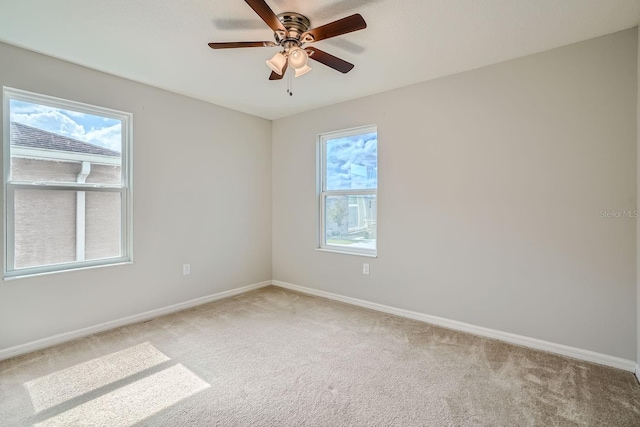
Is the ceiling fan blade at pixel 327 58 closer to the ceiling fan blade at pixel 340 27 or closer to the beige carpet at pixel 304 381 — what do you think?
the ceiling fan blade at pixel 340 27

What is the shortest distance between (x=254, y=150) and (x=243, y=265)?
1583 mm

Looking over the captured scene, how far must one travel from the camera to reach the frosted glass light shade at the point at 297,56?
6.41 feet

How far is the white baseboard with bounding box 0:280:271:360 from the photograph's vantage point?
2.42m

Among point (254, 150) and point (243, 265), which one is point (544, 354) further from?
point (254, 150)

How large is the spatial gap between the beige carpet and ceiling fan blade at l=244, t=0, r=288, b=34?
220cm

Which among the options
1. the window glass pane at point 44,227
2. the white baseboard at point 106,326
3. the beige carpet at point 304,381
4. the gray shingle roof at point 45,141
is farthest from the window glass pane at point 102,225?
the beige carpet at point 304,381

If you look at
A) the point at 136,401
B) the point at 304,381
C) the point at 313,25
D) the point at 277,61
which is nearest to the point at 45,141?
the point at 277,61

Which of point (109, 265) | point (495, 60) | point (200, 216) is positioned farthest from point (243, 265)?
point (495, 60)

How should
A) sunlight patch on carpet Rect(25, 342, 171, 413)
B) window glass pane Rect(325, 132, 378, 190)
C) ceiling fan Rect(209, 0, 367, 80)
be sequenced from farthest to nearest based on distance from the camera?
window glass pane Rect(325, 132, 378, 190), sunlight patch on carpet Rect(25, 342, 171, 413), ceiling fan Rect(209, 0, 367, 80)

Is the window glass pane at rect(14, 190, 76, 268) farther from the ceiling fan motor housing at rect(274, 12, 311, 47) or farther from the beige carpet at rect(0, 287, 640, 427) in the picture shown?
the ceiling fan motor housing at rect(274, 12, 311, 47)

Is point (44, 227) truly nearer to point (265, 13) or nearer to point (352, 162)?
point (265, 13)

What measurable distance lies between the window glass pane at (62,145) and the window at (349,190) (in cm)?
230

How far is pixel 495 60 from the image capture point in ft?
8.61

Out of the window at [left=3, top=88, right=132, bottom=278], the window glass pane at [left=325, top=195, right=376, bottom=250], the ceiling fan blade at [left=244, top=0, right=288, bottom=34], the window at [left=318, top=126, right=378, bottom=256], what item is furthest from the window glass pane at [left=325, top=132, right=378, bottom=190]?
the window at [left=3, top=88, right=132, bottom=278]
